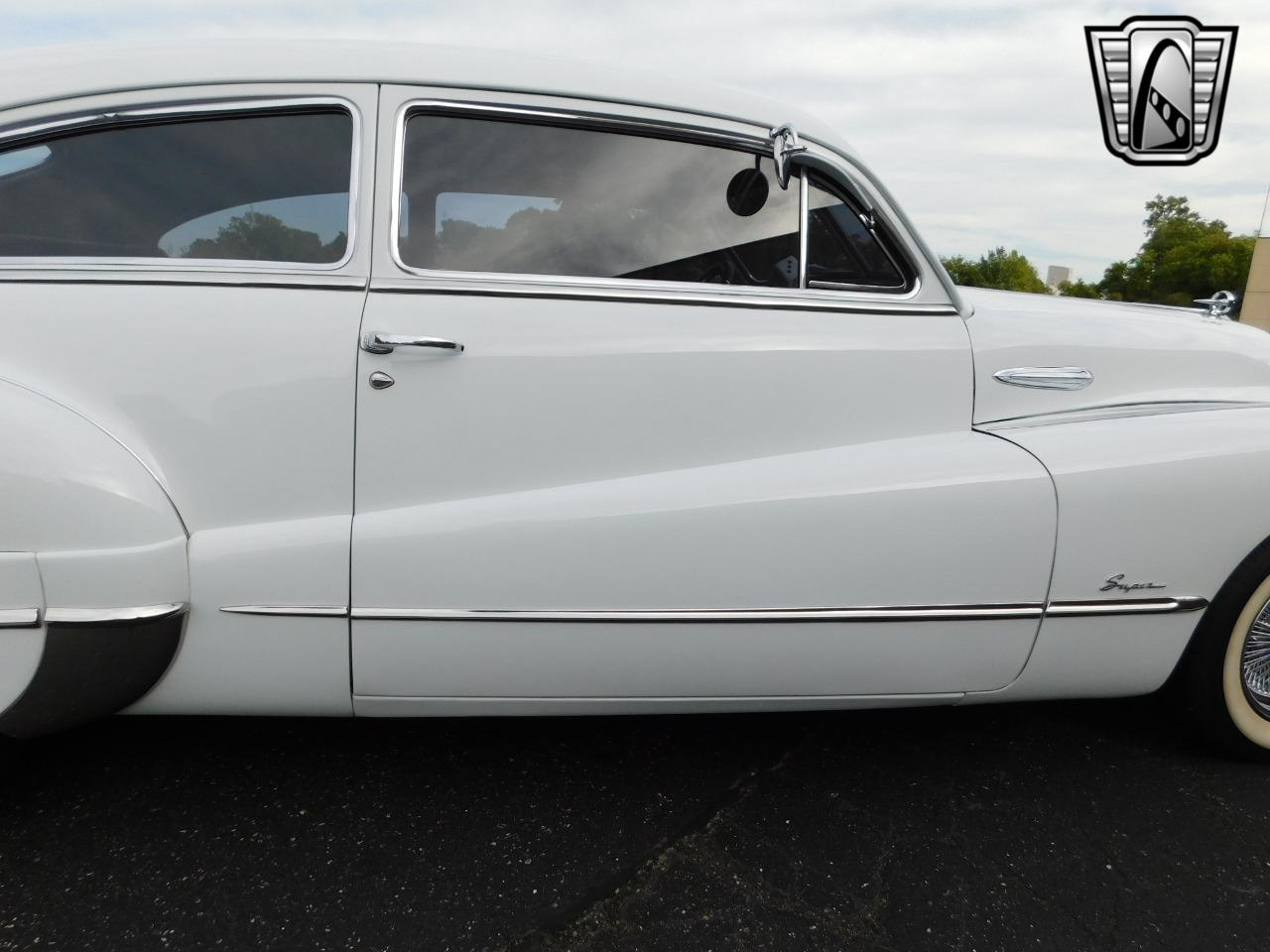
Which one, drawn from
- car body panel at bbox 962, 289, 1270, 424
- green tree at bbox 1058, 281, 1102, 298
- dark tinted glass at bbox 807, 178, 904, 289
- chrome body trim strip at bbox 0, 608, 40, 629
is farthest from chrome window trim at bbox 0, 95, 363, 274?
green tree at bbox 1058, 281, 1102, 298

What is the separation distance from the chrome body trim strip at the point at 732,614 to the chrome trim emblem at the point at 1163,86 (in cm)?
683

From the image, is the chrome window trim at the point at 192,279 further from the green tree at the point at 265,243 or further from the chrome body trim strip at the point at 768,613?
the chrome body trim strip at the point at 768,613

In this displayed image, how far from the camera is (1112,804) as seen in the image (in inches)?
81.2

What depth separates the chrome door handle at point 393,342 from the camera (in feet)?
5.51

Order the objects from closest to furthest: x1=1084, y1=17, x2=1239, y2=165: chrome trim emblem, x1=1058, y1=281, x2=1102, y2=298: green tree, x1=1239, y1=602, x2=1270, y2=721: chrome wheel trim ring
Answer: x1=1239, y1=602, x2=1270, y2=721: chrome wheel trim ring → x1=1084, y1=17, x2=1239, y2=165: chrome trim emblem → x1=1058, y1=281, x2=1102, y2=298: green tree

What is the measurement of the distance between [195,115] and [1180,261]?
74337mm

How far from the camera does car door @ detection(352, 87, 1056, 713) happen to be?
68.1 inches

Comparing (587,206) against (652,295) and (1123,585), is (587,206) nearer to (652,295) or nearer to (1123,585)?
(652,295)

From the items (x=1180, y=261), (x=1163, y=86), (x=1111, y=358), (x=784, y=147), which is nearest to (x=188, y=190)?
(x=784, y=147)

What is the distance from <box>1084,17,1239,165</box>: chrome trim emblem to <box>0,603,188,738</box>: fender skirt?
311 inches

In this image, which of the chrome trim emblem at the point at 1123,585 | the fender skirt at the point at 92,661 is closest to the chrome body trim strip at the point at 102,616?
the fender skirt at the point at 92,661

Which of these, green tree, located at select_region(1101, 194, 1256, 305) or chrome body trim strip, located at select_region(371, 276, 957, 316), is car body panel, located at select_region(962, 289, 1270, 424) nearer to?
chrome body trim strip, located at select_region(371, 276, 957, 316)

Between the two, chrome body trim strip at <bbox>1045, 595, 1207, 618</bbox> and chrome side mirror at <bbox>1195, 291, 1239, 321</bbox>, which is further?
chrome side mirror at <bbox>1195, 291, 1239, 321</bbox>

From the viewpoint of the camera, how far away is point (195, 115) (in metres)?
1.74
